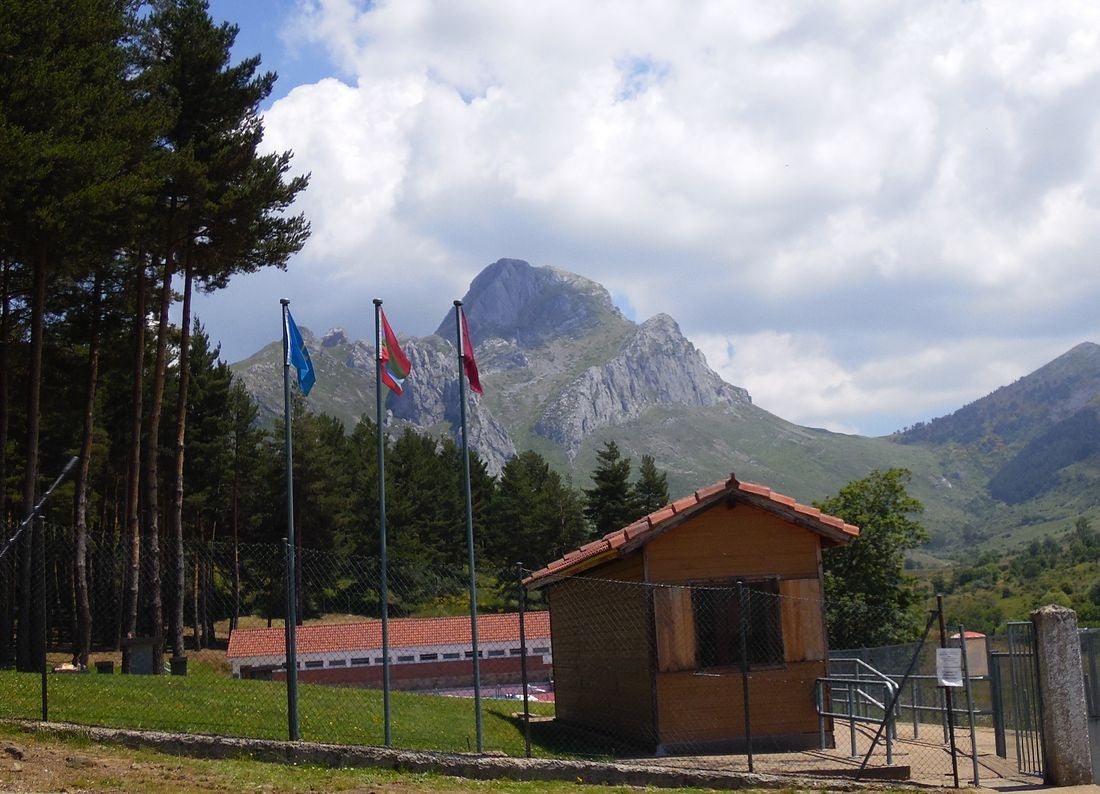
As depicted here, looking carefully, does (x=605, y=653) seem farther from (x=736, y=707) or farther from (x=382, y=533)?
(x=382, y=533)

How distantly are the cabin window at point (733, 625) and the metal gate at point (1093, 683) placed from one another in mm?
3853

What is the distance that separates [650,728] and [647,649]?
104 centimetres

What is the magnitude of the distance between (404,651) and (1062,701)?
100ft

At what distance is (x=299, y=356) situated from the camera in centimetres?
1427

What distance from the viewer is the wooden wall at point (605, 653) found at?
15055 millimetres

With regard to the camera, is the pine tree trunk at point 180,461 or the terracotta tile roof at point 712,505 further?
the pine tree trunk at point 180,461

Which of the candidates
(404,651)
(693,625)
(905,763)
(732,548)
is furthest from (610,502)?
(905,763)

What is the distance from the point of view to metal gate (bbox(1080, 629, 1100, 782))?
1174 cm

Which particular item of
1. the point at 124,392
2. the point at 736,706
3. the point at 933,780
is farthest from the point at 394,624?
the point at 933,780

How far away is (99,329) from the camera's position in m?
25.1

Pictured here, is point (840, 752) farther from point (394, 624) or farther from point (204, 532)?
point (204, 532)

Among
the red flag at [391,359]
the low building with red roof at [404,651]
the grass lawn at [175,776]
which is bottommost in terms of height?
the low building with red roof at [404,651]

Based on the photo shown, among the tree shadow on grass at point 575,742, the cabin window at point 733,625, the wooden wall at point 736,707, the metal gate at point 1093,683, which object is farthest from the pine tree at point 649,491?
the metal gate at point 1093,683

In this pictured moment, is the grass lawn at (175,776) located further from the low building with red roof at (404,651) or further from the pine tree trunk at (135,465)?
the low building with red roof at (404,651)
